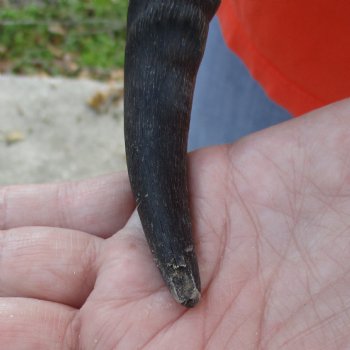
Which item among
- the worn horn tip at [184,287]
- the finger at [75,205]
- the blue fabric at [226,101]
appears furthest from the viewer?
the blue fabric at [226,101]

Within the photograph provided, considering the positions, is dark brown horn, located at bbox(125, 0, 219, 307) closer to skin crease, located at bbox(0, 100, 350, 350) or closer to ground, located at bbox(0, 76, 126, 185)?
skin crease, located at bbox(0, 100, 350, 350)

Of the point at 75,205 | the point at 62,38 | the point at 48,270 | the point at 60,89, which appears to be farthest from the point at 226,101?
the point at 62,38

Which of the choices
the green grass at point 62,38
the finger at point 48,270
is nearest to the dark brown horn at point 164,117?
the finger at point 48,270

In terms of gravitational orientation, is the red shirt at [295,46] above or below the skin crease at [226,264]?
above

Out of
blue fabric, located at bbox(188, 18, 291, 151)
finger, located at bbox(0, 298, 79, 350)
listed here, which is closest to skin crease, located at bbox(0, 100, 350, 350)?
finger, located at bbox(0, 298, 79, 350)

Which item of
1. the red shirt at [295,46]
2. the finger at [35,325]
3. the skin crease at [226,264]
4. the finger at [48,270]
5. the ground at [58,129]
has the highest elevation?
the red shirt at [295,46]

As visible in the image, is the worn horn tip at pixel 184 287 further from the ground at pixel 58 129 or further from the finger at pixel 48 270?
the ground at pixel 58 129

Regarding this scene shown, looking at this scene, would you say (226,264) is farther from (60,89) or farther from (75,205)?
(60,89)
